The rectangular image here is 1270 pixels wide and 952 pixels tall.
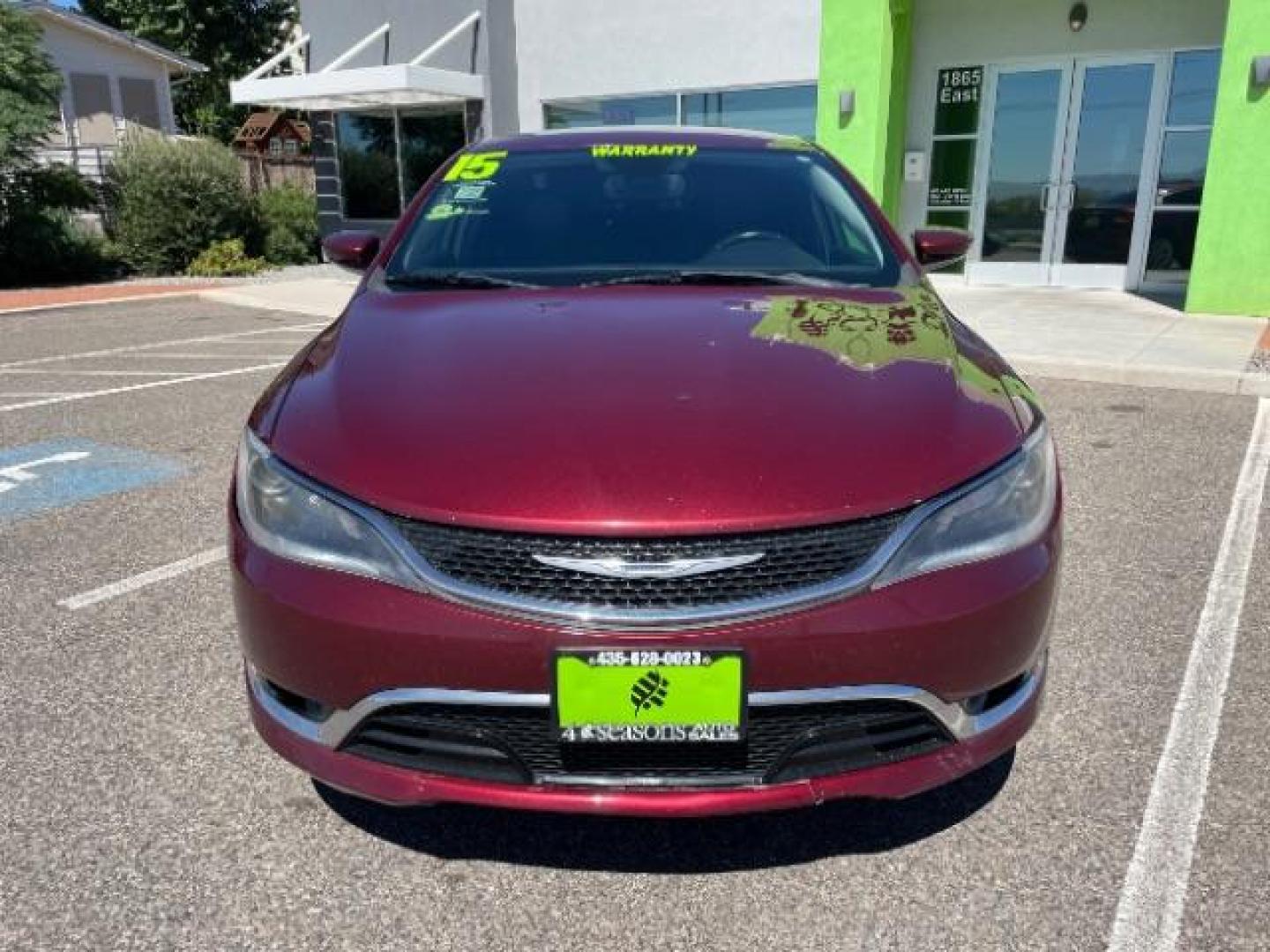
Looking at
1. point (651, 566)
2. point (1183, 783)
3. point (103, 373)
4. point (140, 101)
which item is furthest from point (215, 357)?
point (140, 101)

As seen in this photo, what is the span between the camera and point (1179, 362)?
285 inches

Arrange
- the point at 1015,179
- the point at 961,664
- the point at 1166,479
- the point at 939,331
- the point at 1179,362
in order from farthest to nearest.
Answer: the point at 1015,179 < the point at 1179,362 < the point at 1166,479 < the point at 939,331 < the point at 961,664

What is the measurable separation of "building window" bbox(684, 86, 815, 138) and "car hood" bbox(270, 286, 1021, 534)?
1126cm

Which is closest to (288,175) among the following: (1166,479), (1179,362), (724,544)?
(1179,362)

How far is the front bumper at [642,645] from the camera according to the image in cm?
171

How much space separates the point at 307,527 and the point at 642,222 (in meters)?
1.62

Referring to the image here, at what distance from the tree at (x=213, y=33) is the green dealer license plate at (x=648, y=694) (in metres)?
41.2

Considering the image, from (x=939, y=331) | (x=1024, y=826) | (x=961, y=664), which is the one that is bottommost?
(x=1024, y=826)

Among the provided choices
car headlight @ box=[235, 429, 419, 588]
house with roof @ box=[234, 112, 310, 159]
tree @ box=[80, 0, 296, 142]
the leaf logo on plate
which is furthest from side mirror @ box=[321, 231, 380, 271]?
tree @ box=[80, 0, 296, 142]

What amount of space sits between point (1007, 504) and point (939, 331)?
27.6 inches

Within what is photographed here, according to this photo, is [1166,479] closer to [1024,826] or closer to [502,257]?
[1024,826]

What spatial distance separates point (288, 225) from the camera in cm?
1817

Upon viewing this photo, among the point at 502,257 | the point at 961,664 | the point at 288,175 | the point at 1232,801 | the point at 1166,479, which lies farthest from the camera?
the point at 288,175

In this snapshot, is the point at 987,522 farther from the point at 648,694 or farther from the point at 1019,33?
the point at 1019,33
